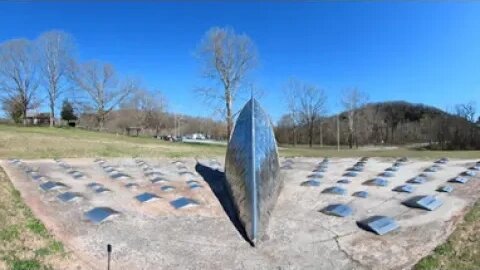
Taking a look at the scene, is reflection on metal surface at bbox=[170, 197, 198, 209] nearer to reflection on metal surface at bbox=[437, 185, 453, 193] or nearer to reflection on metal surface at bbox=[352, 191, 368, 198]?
reflection on metal surface at bbox=[352, 191, 368, 198]

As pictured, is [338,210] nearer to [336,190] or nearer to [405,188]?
[336,190]

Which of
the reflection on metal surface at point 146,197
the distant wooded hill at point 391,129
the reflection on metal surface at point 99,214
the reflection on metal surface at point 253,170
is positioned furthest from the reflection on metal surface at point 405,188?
the distant wooded hill at point 391,129

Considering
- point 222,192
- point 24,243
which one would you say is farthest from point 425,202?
point 24,243

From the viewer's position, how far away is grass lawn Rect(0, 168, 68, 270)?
545 centimetres

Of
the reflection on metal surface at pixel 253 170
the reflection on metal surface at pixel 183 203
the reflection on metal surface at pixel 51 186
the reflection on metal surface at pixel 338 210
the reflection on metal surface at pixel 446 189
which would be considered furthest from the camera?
the reflection on metal surface at pixel 51 186

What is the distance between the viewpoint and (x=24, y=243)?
604cm

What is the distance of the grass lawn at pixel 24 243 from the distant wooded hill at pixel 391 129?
43420mm

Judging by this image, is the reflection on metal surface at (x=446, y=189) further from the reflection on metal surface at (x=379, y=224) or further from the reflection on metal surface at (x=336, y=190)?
the reflection on metal surface at (x=379, y=224)

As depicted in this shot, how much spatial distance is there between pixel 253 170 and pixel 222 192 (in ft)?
6.08

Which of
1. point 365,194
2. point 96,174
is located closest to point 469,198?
point 365,194

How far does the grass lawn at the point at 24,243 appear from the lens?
5.45m

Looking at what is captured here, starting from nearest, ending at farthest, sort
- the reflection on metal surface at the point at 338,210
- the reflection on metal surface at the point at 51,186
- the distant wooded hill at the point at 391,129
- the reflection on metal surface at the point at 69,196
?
the reflection on metal surface at the point at 338,210, the reflection on metal surface at the point at 69,196, the reflection on metal surface at the point at 51,186, the distant wooded hill at the point at 391,129

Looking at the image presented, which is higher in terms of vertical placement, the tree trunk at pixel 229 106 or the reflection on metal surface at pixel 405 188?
the tree trunk at pixel 229 106

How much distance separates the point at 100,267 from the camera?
5.61 metres
